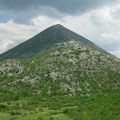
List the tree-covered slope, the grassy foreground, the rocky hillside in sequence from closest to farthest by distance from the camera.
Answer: the grassy foreground < the tree-covered slope < the rocky hillside

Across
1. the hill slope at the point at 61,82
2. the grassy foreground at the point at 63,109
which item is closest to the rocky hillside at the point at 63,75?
the hill slope at the point at 61,82

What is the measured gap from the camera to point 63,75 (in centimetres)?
17388

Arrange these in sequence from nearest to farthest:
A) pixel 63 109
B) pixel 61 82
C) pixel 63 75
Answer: pixel 63 109, pixel 61 82, pixel 63 75

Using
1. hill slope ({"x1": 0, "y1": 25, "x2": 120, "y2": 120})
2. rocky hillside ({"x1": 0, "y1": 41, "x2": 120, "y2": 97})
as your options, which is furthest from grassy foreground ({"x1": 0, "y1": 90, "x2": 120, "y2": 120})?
rocky hillside ({"x1": 0, "y1": 41, "x2": 120, "y2": 97})

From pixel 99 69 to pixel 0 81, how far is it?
160ft

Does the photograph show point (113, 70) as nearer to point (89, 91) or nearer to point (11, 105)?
point (89, 91)

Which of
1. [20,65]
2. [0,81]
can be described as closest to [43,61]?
[20,65]

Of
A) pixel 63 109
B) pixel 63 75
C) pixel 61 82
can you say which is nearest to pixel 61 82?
pixel 61 82

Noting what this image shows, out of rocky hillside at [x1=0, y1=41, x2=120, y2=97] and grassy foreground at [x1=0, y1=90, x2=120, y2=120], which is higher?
rocky hillside at [x1=0, y1=41, x2=120, y2=97]

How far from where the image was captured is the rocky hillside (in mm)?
164375

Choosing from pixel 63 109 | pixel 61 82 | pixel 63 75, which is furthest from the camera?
pixel 63 75

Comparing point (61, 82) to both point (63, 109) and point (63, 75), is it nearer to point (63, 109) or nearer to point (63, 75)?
Result: point (63, 75)

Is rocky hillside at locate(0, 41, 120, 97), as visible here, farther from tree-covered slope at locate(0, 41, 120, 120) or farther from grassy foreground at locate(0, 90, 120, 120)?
grassy foreground at locate(0, 90, 120, 120)

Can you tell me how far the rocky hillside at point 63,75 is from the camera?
164375 mm
